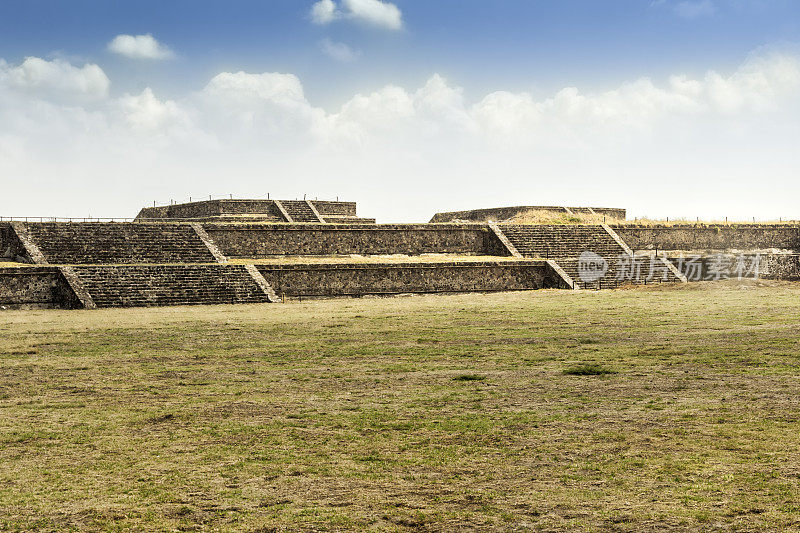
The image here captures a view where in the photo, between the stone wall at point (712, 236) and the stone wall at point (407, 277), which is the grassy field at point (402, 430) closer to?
the stone wall at point (407, 277)

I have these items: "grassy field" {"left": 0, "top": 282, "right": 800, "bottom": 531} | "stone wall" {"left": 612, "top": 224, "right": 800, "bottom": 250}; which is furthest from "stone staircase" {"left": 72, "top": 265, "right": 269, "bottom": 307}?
"stone wall" {"left": 612, "top": 224, "right": 800, "bottom": 250}

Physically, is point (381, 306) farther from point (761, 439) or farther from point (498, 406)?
point (761, 439)

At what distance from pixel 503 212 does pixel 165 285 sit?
2820 cm

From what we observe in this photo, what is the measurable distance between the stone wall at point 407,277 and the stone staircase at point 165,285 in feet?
5.80

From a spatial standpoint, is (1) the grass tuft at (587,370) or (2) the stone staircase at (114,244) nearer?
(1) the grass tuft at (587,370)

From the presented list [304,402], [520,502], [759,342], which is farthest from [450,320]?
[520,502]

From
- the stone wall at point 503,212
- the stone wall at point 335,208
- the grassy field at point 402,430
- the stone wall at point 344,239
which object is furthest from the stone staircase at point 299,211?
the grassy field at point 402,430

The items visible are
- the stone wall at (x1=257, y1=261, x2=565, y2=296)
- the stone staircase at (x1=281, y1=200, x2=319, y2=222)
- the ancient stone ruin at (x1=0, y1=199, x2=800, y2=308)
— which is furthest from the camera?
the stone staircase at (x1=281, y1=200, x2=319, y2=222)

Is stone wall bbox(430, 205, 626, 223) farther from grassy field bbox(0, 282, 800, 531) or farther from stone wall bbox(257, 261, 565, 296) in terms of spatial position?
grassy field bbox(0, 282, 800, 531)

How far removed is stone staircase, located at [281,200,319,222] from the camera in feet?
146

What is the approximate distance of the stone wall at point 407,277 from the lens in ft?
96.9

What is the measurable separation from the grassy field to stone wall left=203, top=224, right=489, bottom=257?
15.8 metres

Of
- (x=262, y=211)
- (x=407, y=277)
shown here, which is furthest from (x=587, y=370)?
(x=262, y=211)

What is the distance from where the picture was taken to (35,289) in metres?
25.8
